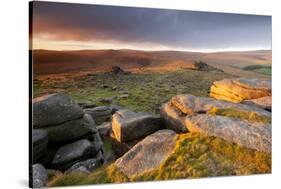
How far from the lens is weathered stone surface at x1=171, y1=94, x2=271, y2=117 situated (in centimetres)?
988

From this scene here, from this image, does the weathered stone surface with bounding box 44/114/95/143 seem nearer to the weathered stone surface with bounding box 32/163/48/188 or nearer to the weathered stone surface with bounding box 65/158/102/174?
the weathered stone surface with bounding box 65/158/102/174

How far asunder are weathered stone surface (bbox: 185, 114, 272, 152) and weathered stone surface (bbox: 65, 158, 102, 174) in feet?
6.75

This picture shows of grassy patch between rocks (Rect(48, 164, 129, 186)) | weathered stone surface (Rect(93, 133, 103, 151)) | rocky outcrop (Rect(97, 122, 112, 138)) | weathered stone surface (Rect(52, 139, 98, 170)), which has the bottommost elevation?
grassy patch between rocks (Rect(48, 164, 129, 186))

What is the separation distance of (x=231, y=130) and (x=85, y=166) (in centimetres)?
306

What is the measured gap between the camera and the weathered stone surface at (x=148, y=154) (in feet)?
30.4

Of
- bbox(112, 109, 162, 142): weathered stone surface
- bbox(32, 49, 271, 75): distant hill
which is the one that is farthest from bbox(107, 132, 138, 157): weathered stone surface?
bbox(32, 49, 271, 75): distant hill

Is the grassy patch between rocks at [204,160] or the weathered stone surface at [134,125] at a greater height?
the weathered stone surface at [134,125]

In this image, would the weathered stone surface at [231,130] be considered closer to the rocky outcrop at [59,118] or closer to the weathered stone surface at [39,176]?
the rocky outcrop at [59,118]

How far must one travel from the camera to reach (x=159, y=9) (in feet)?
31.5

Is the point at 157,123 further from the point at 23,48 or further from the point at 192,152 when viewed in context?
the point at 23,48

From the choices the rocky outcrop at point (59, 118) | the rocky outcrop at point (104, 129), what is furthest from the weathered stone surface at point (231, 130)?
the rocky outcrop at point (59, 118)

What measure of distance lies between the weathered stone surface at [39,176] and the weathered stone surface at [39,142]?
15cm

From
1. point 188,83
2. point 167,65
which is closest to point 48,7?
point 167,65

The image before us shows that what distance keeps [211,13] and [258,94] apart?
2.06m
